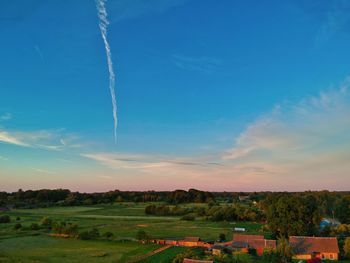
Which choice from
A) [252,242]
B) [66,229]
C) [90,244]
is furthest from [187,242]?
[66,229]

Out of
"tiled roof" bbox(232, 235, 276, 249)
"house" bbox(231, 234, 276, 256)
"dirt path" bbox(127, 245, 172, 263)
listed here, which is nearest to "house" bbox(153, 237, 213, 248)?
"dirt path" bbox(127, 245, 172, 263)

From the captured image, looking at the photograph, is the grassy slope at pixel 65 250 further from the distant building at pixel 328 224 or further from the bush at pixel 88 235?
the distant building at pixel 328 224

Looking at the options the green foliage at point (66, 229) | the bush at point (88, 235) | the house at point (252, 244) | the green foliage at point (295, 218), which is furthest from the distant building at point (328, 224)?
the green foliage at point (66, 229)

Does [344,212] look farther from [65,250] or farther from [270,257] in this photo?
[65,250]

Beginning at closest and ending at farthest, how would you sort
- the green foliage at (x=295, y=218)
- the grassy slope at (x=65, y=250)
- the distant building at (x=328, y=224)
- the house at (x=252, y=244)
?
the grassy slope at (x=65, y=250)
the house at (x=252, y=244)
the green foliage at (x=295, y=218)
the distant building at (x=328, y=224)

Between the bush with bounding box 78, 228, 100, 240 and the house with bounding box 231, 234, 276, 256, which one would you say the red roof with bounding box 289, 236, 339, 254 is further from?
the bush with bounding box 78, 228, 100, 240

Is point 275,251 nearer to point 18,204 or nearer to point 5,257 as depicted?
point 5,257

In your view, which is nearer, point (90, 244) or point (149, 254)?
point (149, 254)
